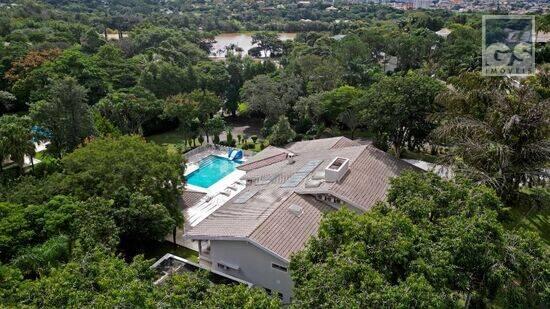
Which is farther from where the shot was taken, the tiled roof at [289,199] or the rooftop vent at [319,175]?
the rooftop vent at [319,175]

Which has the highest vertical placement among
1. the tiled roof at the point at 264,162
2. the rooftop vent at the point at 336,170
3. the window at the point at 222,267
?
the rooftop vent at the point at 336,170

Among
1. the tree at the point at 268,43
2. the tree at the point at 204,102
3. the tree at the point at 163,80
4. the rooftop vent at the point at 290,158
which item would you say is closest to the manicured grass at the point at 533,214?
the rooftop vent at the point at 290,158

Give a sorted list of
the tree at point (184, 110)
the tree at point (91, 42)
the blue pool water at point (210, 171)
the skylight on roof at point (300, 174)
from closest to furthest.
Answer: the skylight on roof at point (300, 174) < the blue pool water at point (210, 171) < the tree at point (184, 110) < the tree at point (91, 42)

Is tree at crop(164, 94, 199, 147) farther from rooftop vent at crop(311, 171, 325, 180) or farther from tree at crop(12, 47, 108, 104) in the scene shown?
rooftop vent at crop(311, 171, 325, 180)

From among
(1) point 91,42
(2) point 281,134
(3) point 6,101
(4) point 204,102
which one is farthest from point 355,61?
(1) point 91,42

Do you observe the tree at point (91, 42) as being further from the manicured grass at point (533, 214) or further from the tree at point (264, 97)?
the manicured grass at point (533, 214)

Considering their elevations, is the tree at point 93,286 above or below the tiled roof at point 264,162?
above

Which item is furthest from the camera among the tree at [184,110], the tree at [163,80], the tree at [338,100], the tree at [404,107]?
the tree at [163,80]
